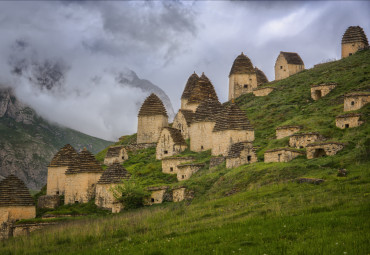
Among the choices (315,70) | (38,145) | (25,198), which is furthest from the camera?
(38,145)

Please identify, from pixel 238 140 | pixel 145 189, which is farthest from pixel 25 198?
pixel 238 140

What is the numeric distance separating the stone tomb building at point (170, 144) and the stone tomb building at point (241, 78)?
2158 centimetres

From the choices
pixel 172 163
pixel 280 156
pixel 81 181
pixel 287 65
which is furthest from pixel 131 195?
pixel 287 65

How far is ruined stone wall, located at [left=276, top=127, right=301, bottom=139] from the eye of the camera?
39.0m

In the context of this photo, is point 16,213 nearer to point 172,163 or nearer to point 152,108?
point 172,163

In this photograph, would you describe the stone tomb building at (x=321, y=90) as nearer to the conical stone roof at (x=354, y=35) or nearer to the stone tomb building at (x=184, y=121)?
the stone tomb building at (x=184, y=121)

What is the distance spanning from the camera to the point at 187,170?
127 feet

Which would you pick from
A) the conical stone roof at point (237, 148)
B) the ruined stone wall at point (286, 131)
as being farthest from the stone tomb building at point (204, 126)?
the conical stone roof at point (237, 148)

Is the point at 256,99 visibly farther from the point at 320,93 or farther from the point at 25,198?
the point at 25,198

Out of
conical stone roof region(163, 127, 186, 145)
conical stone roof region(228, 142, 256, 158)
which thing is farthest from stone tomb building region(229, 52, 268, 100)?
conical stone roof region(228, 142, 256, 158)

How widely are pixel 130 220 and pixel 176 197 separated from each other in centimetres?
726

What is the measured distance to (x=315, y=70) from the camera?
209ft

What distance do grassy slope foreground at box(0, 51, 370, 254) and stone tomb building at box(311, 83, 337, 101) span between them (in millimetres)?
5275

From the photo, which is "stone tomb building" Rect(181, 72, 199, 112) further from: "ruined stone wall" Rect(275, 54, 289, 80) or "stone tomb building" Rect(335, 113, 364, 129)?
"stone tomb building" Rect(335, 113, 364, 129)
